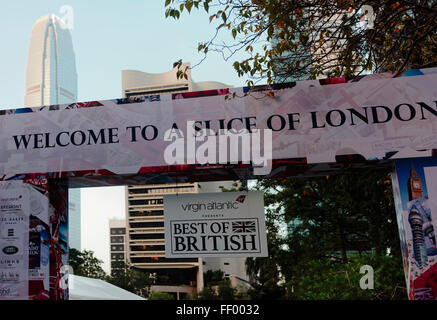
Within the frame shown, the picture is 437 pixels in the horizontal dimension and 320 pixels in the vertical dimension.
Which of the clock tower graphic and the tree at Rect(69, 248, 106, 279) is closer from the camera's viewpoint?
the clock tower graphic

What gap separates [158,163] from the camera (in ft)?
15.8

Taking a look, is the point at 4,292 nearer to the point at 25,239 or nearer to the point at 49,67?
the point at 25,239

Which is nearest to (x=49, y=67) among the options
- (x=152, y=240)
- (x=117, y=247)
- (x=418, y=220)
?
(x=117, y=247)

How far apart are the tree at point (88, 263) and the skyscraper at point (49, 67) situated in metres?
139

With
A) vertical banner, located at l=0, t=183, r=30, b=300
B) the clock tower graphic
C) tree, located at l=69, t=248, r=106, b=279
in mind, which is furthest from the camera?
tree, located at l=69, t=248, r=106, b=279

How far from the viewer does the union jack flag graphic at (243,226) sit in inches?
189

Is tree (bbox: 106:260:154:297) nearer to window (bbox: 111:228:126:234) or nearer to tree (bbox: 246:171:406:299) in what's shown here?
tree (bbox: 246:171:406:299)

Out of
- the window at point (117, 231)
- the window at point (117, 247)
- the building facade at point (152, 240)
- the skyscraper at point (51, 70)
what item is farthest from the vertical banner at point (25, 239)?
the skyscraper at point (51, 70)

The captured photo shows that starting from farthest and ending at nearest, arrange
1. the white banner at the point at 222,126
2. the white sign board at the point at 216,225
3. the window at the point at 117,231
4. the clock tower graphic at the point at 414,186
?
the window at the point at 117,231
the white sign board at the point at 216,225
the white banner at the point at 222,126
the clock tower graphic at the point at 414,186

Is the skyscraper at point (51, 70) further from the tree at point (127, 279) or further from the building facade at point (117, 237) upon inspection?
the tree at point (127, 279)

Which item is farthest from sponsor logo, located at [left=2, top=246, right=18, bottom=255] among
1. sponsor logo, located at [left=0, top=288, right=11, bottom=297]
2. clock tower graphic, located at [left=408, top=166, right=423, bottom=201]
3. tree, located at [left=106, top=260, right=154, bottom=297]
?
tree, located at [left=106, top=260, right=154, bottom=297]

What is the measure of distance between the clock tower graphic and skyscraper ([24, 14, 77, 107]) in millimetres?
180756

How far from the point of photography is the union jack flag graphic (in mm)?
4805
